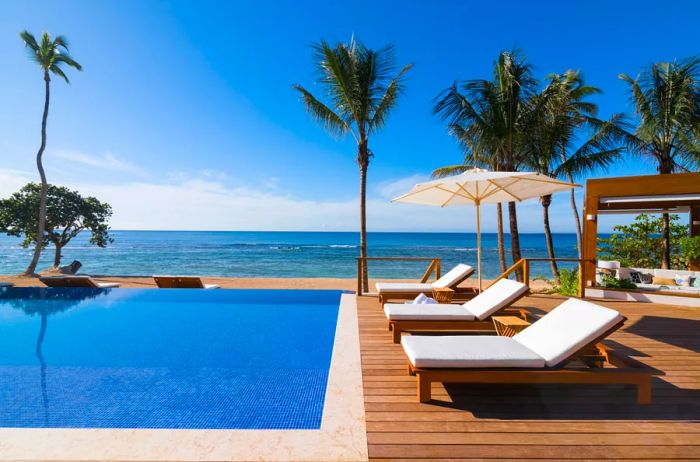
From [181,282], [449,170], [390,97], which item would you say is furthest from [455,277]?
[449,170]

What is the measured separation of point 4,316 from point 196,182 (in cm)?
1931

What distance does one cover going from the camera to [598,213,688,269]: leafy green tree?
11961 mm

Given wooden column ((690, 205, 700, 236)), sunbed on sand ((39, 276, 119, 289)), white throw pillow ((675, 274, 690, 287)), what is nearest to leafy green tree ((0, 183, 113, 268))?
sunbed on sand ((39, 276, 119, 289))

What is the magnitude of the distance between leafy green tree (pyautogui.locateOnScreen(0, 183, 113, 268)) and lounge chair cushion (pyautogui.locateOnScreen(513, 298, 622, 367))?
21913 millimetres

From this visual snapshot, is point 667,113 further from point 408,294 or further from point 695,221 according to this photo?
point 408,294

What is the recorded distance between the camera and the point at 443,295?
6156 mm

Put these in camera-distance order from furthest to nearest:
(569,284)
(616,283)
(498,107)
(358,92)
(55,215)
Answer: (55,215)
(498,107)
(569,284)
(358,92)
(616,283)

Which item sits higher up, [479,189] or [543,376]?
[479,189]

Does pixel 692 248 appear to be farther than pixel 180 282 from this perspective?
No

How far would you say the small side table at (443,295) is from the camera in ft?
20.0

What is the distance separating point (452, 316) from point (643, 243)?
11.9 m

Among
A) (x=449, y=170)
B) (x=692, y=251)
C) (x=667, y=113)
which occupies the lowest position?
(x=692, y=251)

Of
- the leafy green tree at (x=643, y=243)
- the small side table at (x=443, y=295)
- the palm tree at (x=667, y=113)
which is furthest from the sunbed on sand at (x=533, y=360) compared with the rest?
the palm tree at (x=667, y=113)

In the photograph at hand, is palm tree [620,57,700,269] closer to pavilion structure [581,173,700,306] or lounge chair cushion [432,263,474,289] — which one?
pavilion structure [581,173,700,306]
